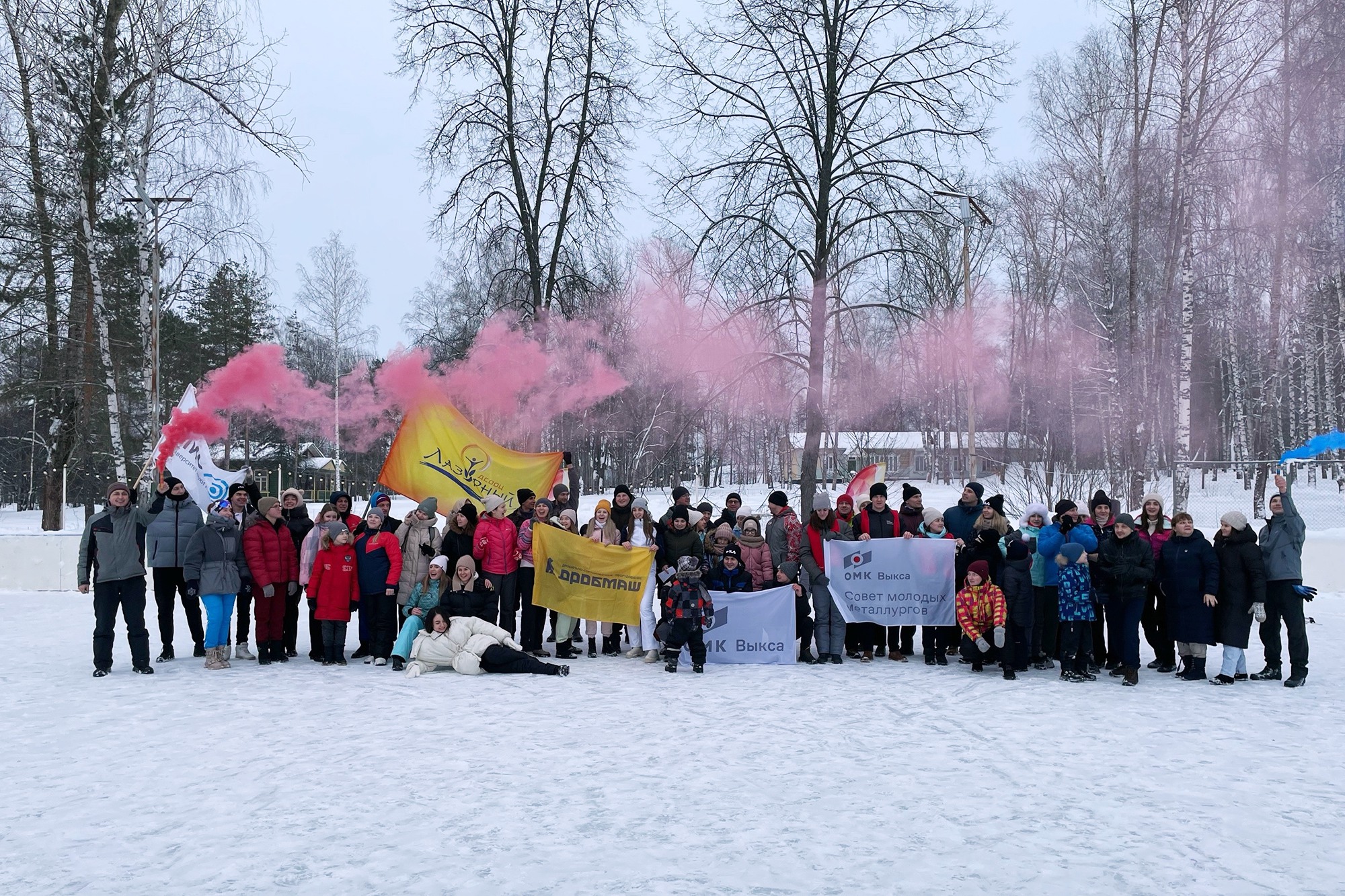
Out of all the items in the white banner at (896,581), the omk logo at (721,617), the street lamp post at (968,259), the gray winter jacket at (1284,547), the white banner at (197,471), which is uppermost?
the street lamp post at (968,259)

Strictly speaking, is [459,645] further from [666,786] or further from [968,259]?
[968,259]

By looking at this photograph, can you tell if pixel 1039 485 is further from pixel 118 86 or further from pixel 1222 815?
pixel 118 86

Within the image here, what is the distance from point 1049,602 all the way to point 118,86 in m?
19.4

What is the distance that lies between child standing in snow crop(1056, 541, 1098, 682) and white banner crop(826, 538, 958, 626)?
1.35m

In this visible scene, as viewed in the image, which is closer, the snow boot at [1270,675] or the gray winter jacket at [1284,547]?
the gray winter jacket at [1284,547]

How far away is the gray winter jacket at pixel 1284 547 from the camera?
29.8 ft

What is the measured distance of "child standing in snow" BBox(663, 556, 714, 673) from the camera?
984 cm

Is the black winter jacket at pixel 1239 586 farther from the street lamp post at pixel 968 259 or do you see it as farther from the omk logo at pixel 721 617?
the street lamp post at pixel 968 259

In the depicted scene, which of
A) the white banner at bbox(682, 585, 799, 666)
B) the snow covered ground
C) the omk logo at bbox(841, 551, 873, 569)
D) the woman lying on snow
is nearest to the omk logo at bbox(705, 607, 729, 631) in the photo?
the white banner at bbox(682, 585, 799, 666)

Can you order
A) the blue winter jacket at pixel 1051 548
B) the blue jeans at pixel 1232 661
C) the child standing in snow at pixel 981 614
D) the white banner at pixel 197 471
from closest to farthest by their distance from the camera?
the blue jeans at pixel 1232 661
the child standing in snow at pixel 981 614
the blue winter jacket at pixel 1051 548
the white banner at pixel 197 471

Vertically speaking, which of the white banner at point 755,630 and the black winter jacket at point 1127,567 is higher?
the black winter jacket at point 1127,567

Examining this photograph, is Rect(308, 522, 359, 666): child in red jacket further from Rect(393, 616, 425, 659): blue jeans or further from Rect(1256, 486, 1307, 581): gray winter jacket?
Rect(1256, 486, 1307, 581): gray winter jacket


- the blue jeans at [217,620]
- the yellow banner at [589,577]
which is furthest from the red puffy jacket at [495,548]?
the blue jeans at [217,620]

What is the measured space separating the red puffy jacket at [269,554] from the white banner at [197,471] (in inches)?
86.9
